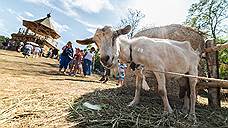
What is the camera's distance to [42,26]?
3744 cm

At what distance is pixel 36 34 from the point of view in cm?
3747

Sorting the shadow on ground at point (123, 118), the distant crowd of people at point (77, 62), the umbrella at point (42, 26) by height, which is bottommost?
the shadow on ground at point (123, 118)

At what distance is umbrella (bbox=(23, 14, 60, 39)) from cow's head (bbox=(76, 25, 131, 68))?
3491 centimetres

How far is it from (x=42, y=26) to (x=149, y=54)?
118 feet

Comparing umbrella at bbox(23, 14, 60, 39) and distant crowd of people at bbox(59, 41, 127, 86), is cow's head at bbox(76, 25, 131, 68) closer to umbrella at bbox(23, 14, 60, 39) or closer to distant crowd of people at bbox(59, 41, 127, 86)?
distant crowd of people at bbox(59, 41, 127, 86)

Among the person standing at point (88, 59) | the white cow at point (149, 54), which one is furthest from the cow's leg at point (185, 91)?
the person standing at point (88, 59)

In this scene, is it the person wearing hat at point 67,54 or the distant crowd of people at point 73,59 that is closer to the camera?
the person wearing hat at point 67,54

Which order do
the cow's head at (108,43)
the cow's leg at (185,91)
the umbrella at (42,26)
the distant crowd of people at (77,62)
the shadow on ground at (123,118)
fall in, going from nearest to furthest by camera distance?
the shadow on ground at (123,118), the cow's head at (108,43), the cow's leg at (185,91), the distant crowd of people at (77,62), the umbrella at (42,26)

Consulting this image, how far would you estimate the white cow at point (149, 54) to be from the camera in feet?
14.0

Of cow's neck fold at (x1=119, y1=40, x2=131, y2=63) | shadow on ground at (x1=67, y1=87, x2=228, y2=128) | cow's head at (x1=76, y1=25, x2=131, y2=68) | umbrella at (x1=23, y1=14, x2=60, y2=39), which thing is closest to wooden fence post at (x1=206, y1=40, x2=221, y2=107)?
shadow on ground at (x1=67, y1=87, x2=228, y2=128)

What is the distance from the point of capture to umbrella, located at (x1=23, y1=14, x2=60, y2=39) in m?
36.8

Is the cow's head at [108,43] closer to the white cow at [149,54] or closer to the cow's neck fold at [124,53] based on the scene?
the white cow at [149,54]

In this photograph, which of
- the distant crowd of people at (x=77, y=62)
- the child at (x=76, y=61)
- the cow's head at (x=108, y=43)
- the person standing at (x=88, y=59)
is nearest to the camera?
the cow's head at (x=108, y=43)

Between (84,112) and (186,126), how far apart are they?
5.62 ft
